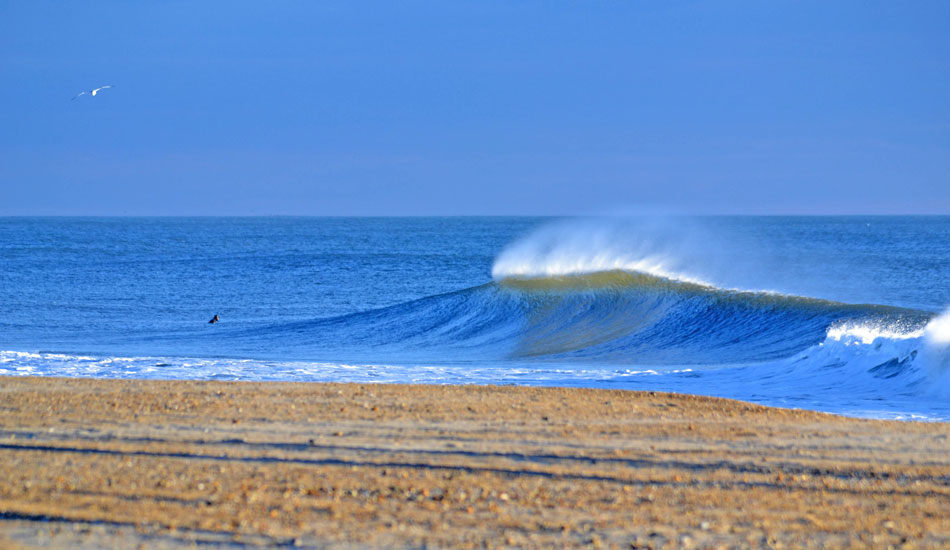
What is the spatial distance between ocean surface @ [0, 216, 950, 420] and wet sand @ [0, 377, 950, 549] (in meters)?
3.06

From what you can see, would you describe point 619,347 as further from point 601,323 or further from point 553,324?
point 553,324

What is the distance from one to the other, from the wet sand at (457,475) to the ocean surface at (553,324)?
3.06m

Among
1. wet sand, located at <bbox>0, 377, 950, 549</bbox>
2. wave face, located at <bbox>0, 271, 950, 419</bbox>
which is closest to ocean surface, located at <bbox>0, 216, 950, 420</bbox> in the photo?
wave face, located at <bbox>0, 271, 950, 419</bbox>

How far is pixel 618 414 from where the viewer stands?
771cm

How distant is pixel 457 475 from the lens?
18.0 feet

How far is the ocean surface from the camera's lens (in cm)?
1152

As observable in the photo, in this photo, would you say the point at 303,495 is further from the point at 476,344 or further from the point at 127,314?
the point at 127,314

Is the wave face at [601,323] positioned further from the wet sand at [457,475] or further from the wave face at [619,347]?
the wet sand at [457,475]

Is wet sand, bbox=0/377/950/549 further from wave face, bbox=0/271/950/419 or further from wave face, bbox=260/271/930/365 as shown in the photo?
wave face, bbox=260/271/930/365

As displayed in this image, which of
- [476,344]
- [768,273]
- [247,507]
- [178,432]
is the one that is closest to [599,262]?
[476,344]

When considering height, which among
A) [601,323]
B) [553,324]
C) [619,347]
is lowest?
[619,347]

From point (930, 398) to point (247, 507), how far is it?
7.86 metres

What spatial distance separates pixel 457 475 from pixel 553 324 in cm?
1452

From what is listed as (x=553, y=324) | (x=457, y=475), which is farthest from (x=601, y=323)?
(x=457, y=475)
